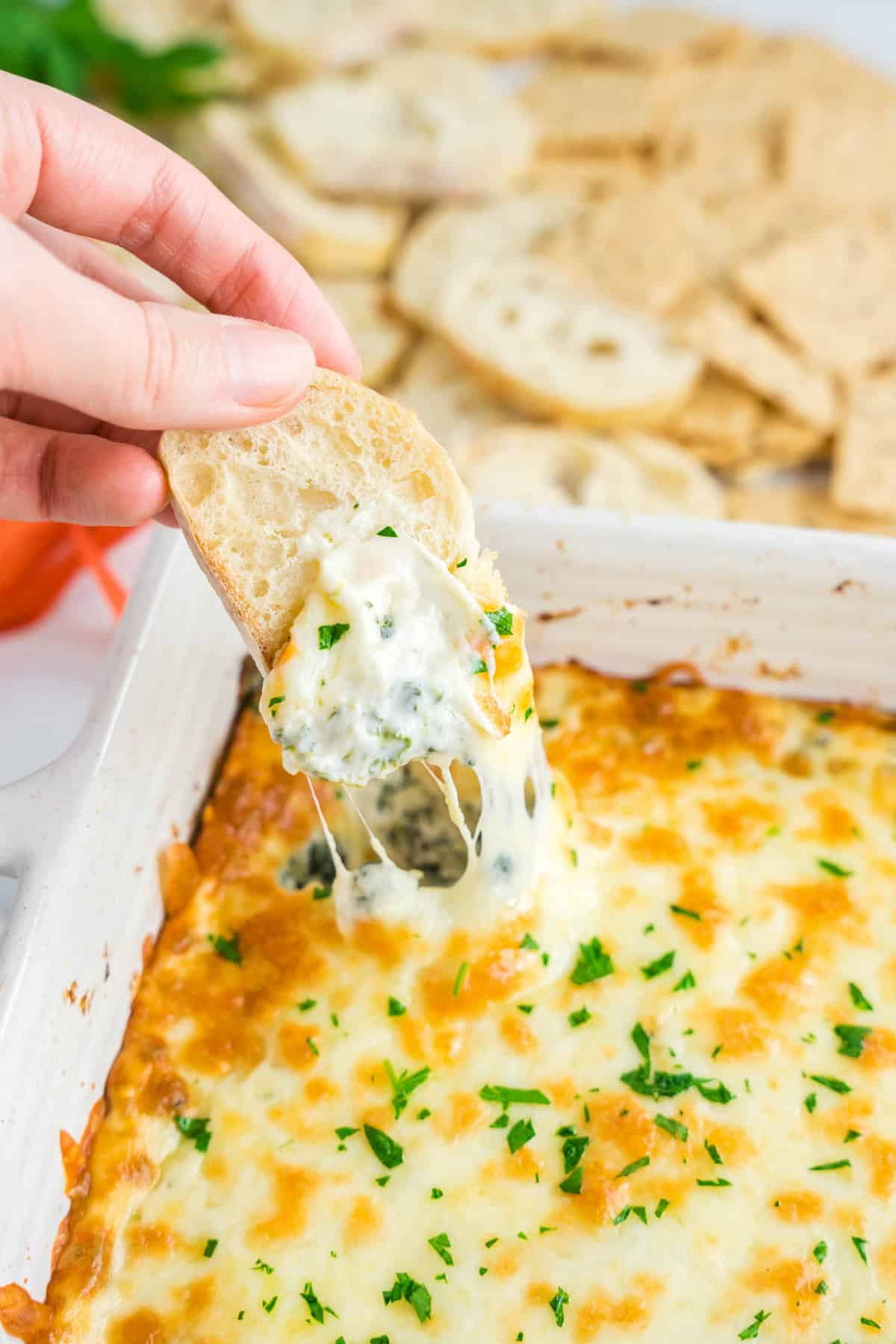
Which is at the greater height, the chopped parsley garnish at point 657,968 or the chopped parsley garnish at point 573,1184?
the chopped parsley garnish at point 657,968

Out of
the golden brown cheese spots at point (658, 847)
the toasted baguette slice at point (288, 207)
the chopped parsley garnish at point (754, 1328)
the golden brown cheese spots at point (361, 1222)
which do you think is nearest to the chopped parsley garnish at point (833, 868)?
the golden brown cheese spots at point (658, 847)

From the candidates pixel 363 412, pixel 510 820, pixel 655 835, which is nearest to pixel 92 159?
pixel 363 412

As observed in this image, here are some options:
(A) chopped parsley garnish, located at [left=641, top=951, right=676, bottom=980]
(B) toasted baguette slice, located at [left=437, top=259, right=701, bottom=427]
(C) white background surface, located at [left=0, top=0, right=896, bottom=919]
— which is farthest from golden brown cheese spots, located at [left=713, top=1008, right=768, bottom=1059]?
(B) toasted baguette slice, located at [left=437, top=259, right=701, bottom=427]

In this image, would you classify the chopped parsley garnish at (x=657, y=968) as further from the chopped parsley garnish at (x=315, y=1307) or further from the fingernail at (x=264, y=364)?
the fingernail at (x=264, y=364)

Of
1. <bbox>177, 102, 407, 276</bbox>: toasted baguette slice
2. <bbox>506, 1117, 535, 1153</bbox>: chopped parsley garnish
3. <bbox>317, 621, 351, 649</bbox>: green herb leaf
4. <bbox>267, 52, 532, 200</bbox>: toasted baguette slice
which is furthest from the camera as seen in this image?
<bbox>267, 52, 532, 200</bbox>: toasted baguette slice

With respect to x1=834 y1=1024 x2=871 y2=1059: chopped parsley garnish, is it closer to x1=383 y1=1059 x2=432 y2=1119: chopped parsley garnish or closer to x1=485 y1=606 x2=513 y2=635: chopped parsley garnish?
x1=383 y1=1059 x2=432 y2=1119: chopped parsley garnish
